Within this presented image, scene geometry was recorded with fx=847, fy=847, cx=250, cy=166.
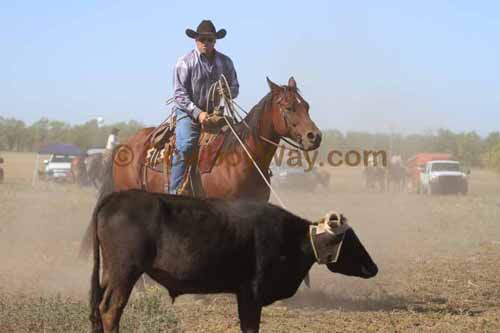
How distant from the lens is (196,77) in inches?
390

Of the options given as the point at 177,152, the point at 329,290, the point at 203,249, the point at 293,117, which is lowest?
the point at 329,290

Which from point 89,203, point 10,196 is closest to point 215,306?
point 89,203

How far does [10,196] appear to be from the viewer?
88.0ft

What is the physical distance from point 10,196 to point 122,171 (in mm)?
17111

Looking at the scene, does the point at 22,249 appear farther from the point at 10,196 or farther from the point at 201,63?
the point at 10,196

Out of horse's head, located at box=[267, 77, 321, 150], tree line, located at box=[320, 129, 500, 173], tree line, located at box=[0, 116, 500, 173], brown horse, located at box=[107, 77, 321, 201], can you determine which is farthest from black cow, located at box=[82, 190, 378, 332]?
tree line, located at box=[320, 129, 500, 173]

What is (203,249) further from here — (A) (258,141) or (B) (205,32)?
(B) (205,32)

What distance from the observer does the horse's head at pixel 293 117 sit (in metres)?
9.13

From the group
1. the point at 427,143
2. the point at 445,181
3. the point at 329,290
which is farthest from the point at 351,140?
the point at 329,290

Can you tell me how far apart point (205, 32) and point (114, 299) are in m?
4.33

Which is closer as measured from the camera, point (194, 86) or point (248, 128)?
point (248, 128)

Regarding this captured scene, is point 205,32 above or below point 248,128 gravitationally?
above

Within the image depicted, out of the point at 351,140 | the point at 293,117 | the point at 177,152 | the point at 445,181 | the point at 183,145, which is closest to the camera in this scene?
the point at 293,117

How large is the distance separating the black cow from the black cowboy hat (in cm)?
357
